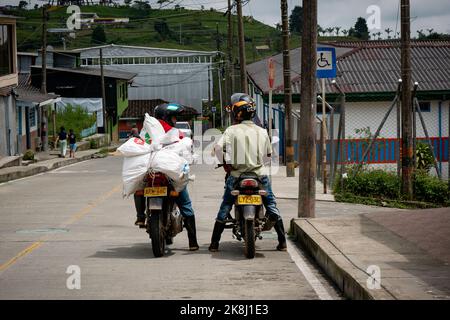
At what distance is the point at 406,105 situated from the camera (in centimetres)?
2000

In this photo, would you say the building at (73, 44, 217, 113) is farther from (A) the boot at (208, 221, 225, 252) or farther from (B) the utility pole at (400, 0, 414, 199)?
(A) the boot at (208, 221, 225, 252)

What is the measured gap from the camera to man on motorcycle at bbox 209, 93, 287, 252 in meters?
12.3

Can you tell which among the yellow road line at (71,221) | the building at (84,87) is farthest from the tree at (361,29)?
the yellow road line at (71,221)

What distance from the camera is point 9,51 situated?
43969 mm

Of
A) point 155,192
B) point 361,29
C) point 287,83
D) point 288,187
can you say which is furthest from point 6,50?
point 361,29

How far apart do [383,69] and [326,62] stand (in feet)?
58.7

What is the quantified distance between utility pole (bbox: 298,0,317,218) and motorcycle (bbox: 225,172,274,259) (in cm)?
255

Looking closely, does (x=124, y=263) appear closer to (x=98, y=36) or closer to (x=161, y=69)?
(x=161, y=69)

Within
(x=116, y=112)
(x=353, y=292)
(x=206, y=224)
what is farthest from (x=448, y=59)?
(x=116, y=112)

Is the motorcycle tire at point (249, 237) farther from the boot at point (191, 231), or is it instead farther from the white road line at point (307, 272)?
the boot at point (191, 231)

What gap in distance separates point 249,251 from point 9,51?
112ft

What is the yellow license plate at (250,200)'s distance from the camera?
39.1ft
